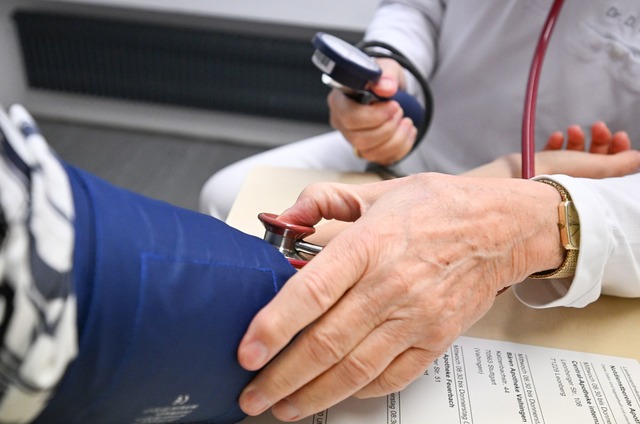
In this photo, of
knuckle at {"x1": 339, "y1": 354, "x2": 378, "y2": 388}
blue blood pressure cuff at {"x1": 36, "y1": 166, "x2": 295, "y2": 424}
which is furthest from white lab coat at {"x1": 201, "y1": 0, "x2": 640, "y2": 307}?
blue blood pressure cuff at {"x1": 36, "y1": 166, "x2": 295, "y2": 424}

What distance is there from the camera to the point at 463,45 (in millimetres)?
933

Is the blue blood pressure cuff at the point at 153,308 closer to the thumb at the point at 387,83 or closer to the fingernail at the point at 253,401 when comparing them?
the fingernail at the point at 253,401

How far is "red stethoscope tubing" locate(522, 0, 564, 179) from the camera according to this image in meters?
0.70

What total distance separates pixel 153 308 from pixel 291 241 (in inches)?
7.8

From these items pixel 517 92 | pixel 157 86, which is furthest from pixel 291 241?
pixel 157 86

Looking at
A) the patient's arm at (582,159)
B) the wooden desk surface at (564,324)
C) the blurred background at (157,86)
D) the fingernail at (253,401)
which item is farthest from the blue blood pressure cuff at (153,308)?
the blurred background at (157,86)

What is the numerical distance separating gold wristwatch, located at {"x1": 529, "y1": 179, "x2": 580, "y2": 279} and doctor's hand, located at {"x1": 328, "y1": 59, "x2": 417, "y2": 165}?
30cm

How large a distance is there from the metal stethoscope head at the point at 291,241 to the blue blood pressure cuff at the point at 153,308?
91 millimetres

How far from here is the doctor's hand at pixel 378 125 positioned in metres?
0.80

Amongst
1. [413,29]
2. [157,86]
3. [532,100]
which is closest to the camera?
[532,100]

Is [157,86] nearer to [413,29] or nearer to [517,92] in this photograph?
[413,29]

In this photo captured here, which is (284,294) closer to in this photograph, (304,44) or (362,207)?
(362,207)

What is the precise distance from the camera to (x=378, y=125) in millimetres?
810

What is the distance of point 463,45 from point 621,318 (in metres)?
0.52
